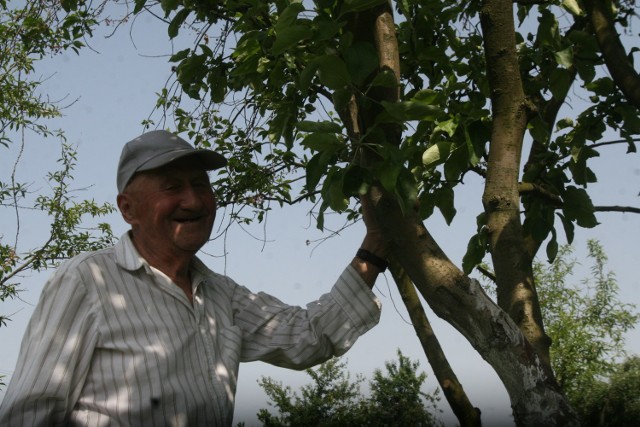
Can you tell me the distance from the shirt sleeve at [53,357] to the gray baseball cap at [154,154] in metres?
0.40

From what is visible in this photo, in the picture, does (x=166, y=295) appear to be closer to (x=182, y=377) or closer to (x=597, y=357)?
(x=182, y=377)

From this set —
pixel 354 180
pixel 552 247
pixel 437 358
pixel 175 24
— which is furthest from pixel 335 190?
pixel 437 358

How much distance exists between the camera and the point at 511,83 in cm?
275

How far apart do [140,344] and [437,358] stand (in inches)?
136

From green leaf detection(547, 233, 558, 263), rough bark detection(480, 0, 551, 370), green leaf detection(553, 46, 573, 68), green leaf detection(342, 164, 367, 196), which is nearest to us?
green leaf detection(342, 164, 367, 196)

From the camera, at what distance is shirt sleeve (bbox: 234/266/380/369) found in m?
2.53

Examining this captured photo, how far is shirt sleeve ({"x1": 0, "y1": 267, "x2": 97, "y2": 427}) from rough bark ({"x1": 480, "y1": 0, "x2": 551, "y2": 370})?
1374 mm

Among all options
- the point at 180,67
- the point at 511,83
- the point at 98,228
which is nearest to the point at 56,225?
the point at 98,228

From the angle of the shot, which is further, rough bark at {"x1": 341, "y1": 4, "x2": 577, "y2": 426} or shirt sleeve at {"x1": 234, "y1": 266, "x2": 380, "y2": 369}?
shirt sleeve at {"x1": 234, "y1": 266, "x2": 380, "y2": 369}

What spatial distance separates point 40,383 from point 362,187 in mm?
1039

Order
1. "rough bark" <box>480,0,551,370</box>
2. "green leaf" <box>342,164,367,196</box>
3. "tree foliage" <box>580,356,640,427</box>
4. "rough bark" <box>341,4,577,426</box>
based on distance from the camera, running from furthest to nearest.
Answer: "tree foliage" <box>580,356,640,427</box>, "rough bark" <box>480,0,551,370</box>, "rough bark" <box>341,4,577,426</box>, "green leaf" <box>342,164,367,196</box>

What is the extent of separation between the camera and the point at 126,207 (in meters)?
2.53

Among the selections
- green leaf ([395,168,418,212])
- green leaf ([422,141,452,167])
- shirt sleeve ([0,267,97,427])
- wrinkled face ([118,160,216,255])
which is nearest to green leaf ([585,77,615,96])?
green leaf ([422,141,452,167])

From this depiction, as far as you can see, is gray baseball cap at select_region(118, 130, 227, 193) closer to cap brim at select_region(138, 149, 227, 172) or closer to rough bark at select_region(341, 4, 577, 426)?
cap brim at select_region(138, 149, 227, 172)
